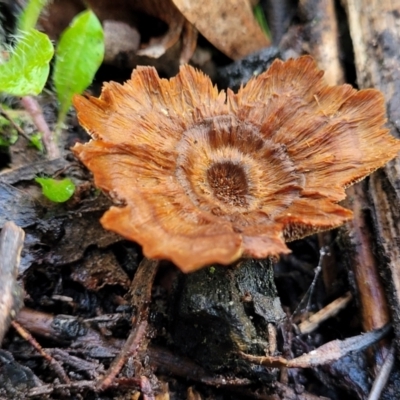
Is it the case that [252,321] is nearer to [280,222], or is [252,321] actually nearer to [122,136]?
[280,222]

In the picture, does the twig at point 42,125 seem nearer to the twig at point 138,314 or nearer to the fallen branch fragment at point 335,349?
the twig at point 138,314

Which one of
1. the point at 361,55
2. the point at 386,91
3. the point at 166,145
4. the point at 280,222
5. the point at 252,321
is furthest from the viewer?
the point at 361,55

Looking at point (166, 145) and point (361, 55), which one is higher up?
point (361, 55)

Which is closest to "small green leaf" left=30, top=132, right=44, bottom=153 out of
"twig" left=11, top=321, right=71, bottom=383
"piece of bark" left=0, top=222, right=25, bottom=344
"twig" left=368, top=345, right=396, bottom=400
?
"piece of bark" left=0, top=222, right=25, bottom=344

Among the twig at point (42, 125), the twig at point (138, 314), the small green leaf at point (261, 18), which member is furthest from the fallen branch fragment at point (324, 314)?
the small green leaf at point (261, 18)

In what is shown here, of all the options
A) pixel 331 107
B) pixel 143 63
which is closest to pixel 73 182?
pixel 143 63

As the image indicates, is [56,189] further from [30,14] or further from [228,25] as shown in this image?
[228,25]

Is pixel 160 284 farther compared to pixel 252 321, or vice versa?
pixel 160 284
